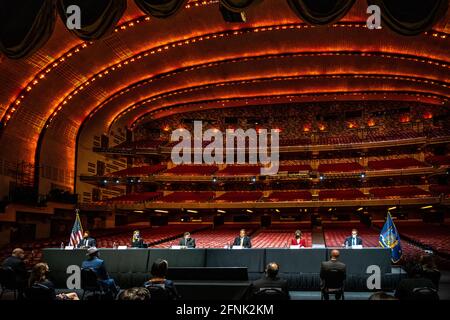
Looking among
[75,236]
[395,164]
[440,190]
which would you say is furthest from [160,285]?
[395,164]

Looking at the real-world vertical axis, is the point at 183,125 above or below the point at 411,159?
above

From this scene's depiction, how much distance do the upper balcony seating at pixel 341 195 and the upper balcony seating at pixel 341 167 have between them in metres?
1.67

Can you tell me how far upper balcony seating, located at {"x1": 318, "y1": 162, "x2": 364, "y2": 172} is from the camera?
30484 millimetres

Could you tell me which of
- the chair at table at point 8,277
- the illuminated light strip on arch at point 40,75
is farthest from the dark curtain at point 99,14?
the illuminated light strip on arch at point 40,75

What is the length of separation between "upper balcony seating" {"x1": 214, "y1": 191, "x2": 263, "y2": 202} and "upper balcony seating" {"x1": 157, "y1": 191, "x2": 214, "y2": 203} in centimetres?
94

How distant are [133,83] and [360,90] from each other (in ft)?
A: 51.9

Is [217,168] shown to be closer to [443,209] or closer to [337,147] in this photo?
[337,147]

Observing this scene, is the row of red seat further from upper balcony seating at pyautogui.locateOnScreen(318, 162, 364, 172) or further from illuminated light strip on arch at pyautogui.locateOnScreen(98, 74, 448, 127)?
illuminated light strip on arch at pyautogui.locateOnScreen(98, 74, 448, 127)

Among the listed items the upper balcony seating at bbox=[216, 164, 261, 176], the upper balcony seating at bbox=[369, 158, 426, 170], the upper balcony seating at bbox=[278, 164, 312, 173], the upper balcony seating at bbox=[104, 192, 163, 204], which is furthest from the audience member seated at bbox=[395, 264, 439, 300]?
the upper balcony seating at bbox=[216, 164, 261, 176]

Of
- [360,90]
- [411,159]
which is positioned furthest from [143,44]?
[411,159]

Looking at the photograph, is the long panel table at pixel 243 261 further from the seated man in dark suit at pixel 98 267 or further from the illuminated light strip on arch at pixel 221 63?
the illuminated light strip on arch at pixel 221 63

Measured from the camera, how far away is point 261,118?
3553cm

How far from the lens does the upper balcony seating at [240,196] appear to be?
30781mm

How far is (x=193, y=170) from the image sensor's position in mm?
34031
